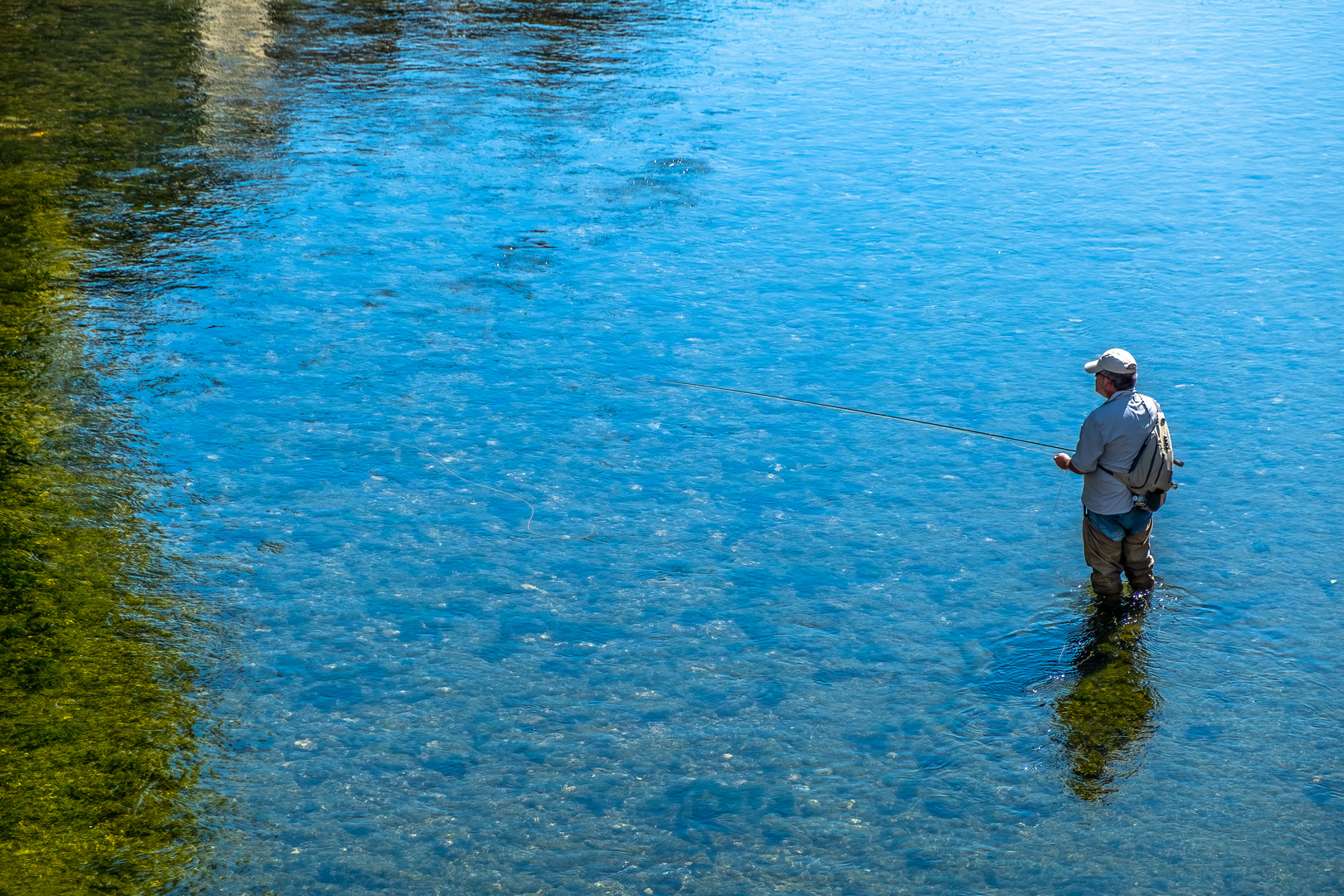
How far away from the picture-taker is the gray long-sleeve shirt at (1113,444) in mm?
7234

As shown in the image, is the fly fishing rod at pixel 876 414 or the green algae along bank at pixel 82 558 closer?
the green algae along bank at pixel 82 558

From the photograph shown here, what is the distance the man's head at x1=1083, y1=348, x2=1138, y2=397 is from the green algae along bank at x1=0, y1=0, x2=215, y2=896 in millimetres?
5504

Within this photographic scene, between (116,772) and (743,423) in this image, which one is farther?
(743,423)

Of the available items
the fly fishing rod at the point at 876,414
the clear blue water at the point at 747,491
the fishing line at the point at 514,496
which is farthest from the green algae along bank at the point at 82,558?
the fly fishing rod at the point at 876,414

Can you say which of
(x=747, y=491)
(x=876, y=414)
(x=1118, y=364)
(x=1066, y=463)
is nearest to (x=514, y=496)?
(x=747, y=491)

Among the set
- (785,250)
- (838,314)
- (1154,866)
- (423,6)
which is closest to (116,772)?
(1154,866)

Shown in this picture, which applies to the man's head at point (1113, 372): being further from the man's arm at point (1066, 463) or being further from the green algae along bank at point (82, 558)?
the green algae along bank at point (82, 558)

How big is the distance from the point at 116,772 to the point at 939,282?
9157mm

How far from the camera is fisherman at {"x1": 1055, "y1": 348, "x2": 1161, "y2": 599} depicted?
725cm

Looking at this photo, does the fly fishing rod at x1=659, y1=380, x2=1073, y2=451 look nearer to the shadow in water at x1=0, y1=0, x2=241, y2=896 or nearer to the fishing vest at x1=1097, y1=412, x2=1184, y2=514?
the fishing vest at x1=1097, y1=412, x2=1184, y2=514

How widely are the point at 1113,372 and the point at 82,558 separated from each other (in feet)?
21.6

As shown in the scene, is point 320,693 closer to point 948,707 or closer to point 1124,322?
point 948,707

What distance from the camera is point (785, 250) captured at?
13.5 meters

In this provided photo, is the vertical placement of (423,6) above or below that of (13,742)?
above
